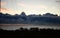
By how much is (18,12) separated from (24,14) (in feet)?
0.31

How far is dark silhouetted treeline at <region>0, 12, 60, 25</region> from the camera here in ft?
9.98

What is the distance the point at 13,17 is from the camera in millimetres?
3049

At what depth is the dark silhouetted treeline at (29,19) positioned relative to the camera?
3.04 m

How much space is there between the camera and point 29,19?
3.09 metres
